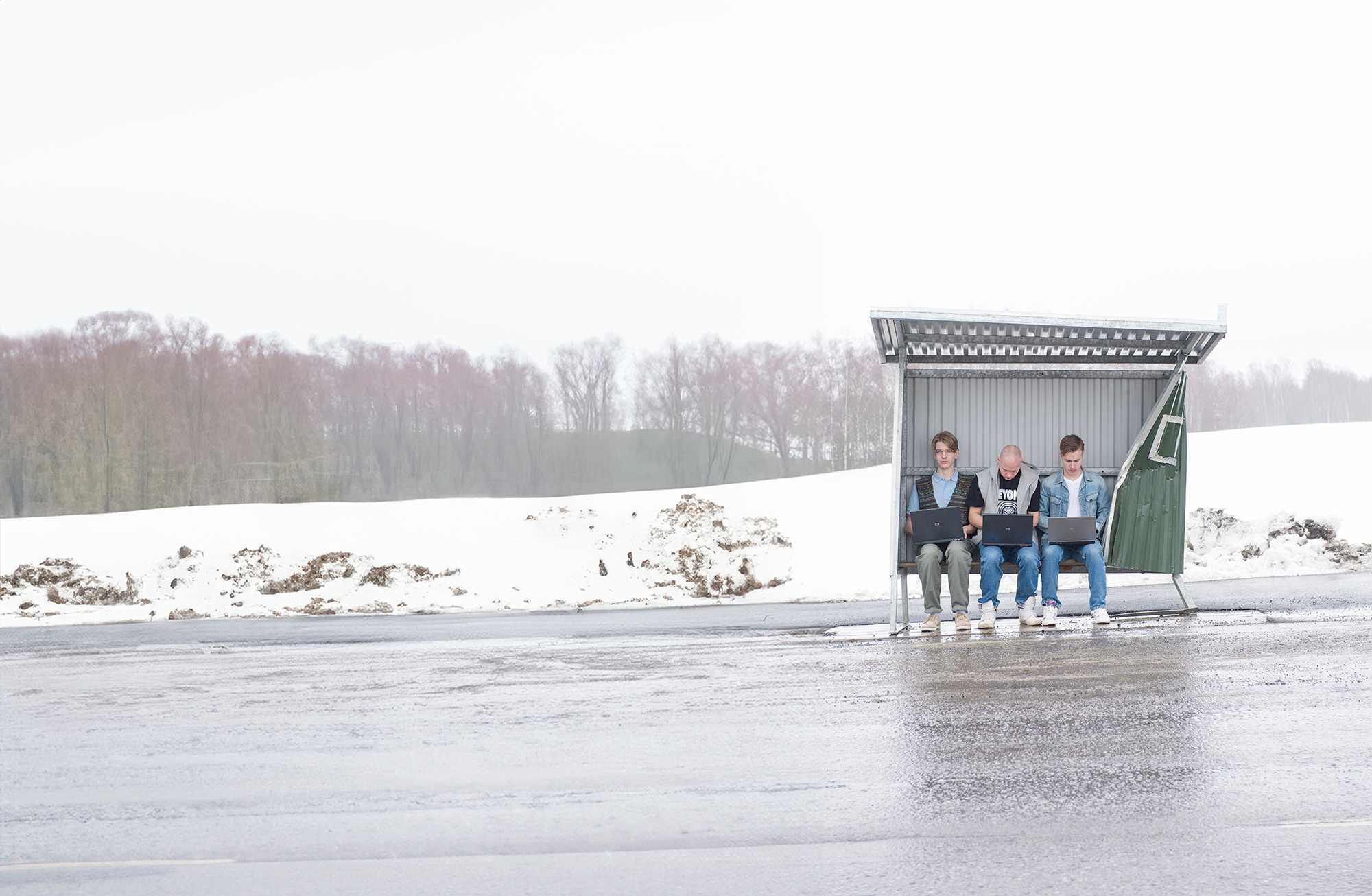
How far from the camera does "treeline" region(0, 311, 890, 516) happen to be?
7488cm

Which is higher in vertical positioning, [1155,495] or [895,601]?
[1155,495]

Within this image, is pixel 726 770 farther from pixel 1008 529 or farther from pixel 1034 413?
pixel 1034 413

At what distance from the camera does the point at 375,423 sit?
85.9 m

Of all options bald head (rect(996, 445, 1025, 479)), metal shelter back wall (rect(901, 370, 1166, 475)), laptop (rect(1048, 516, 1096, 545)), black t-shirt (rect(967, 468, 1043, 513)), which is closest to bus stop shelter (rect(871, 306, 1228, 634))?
metal shelter back wall (rect(901, 370, 1166, 475))

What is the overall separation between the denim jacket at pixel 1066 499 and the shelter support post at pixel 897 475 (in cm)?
123

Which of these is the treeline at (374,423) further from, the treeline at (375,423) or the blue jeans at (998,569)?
the blue jeans at (998,569)

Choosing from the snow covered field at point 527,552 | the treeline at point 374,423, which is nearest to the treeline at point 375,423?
the treeline at point 374,423

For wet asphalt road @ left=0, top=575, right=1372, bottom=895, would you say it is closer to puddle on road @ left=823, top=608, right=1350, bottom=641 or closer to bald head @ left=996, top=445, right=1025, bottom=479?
puddle on road @ left=823, top=608, right=1350, bottom=641

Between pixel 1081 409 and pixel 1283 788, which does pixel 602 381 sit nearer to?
pixel 1081 409

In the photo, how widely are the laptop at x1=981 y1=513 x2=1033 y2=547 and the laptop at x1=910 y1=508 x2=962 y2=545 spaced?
220 mm

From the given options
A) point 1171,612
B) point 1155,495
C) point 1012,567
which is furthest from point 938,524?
point 1171,612

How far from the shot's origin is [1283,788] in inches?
215

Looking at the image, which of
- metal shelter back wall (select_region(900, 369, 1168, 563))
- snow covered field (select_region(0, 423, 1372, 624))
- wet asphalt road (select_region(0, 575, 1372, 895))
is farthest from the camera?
snow covered field (select_region(0, 423, 1372, 624))

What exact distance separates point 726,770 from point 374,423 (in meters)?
82.2
